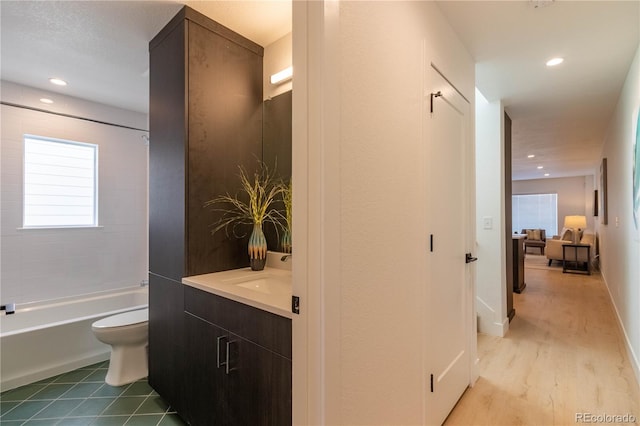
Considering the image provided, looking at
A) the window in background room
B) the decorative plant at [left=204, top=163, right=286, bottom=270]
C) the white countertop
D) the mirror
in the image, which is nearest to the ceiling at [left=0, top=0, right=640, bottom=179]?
the mirror

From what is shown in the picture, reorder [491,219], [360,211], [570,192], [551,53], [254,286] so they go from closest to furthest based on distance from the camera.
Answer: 1. [360,211]
2. [254,286]
3. [551,53]
4. [491,219]
5. [570,192]

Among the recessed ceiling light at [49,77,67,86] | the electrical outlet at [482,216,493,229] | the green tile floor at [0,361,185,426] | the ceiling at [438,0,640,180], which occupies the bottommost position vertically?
the green tile floor at [0,361,185,426]

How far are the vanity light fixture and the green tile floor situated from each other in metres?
2.22

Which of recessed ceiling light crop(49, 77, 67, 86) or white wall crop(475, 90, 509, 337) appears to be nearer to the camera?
recessed ceiling light crop(49, 77, 67, 86)

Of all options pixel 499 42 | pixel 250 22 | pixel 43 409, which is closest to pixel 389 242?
pixel 250 22

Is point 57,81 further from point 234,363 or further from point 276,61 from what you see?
point 234,363

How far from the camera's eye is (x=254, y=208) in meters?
1.92

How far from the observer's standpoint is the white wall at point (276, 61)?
2020 millimetres

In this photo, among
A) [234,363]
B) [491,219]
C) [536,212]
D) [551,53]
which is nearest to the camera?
[234,363]

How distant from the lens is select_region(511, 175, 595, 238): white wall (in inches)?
343

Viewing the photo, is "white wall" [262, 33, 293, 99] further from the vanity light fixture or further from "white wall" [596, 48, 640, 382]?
"white wall" [596, 48, 640, 382]

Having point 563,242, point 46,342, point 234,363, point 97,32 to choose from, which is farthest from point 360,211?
point 563,242

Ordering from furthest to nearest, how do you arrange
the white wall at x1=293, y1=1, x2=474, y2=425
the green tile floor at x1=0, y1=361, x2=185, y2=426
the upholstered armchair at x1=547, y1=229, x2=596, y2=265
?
the upholstered armchair at x1=547, y1=229, x2=596, y2=265 → the green tile floor at x1=0, y1=361, x2=185, y2=426 → the white wall at x1=293, y1=1, x2=474, y2=425

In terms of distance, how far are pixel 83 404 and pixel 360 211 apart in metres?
2.33
